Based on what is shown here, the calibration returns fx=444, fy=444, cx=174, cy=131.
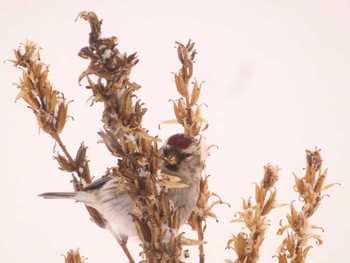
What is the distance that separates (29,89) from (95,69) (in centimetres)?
11

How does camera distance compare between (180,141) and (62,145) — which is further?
(180,141)

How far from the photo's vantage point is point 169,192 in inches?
27.9

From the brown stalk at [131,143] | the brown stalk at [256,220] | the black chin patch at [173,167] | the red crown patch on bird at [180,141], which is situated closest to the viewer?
the brown stalk at [131,143]

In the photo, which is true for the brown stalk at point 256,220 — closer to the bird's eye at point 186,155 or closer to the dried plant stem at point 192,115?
the dried plant stem at point 192,115

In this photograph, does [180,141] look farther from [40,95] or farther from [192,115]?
[40,95]

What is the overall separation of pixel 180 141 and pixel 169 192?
0.34 ft

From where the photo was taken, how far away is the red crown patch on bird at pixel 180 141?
24.7 inches

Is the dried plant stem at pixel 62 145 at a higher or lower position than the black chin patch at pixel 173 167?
lower

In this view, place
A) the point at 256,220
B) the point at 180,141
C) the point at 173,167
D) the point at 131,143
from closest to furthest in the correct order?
the point at 131,143 < the point at 256,220 < the point at 180,141 < the point at 173,167


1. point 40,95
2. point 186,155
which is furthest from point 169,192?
point 40,95

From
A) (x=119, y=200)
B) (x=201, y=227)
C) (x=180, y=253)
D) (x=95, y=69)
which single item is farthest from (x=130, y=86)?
(x=119, y=200)

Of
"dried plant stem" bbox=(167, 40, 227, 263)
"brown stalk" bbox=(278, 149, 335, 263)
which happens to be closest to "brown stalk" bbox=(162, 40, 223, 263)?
"dried plant stem" bbox=(167, 40, 227, 263)

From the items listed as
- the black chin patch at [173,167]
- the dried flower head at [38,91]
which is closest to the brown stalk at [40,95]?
the dried flower head at [38,91]

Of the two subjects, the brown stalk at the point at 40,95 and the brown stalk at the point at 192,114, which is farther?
the brown stalk at the point at 192,114
